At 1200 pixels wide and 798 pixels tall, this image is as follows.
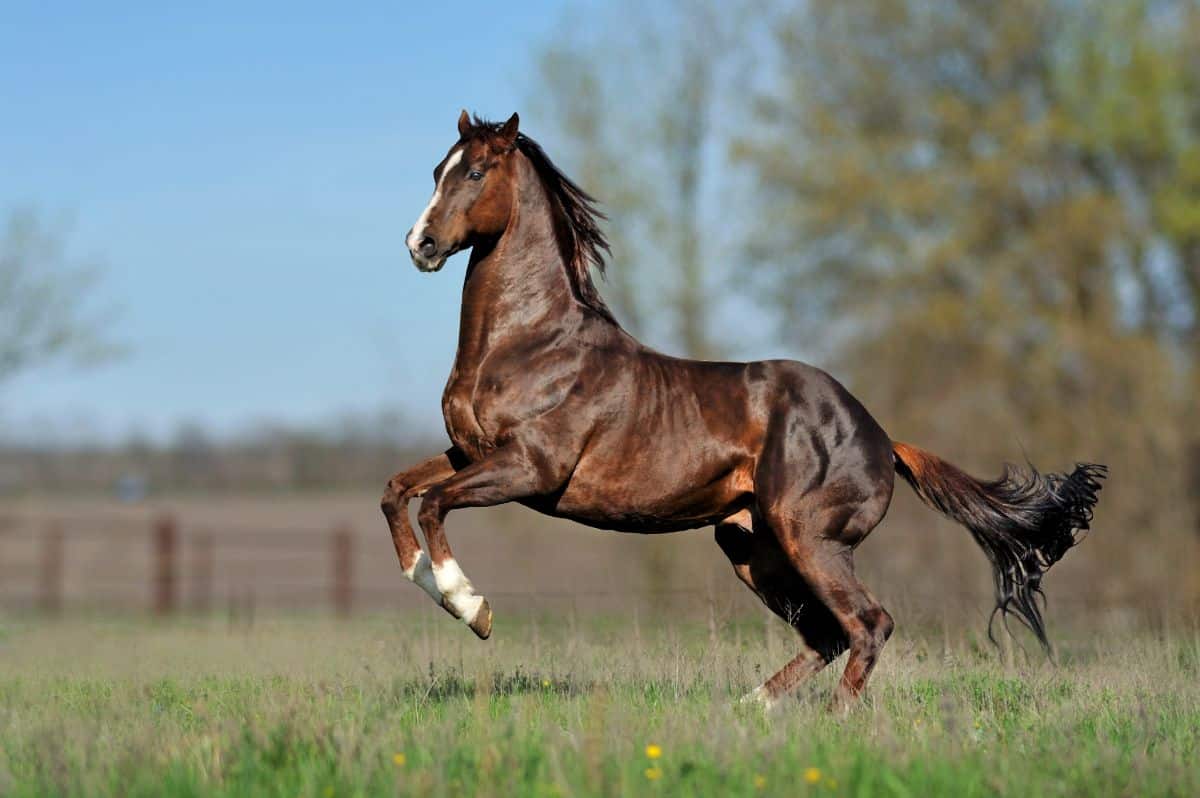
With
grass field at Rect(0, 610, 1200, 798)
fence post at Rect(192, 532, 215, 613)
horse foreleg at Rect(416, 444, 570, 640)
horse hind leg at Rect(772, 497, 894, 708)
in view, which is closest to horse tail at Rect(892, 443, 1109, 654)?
grass field at Rect(0, 610, 1200, 798)

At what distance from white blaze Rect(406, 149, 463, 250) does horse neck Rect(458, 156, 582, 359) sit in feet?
1.16

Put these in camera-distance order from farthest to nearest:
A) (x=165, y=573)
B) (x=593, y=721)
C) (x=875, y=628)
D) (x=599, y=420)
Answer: (x=165, y=573)
(x=875, y=628)
(x=599, y=420)
(x=593, y=721)

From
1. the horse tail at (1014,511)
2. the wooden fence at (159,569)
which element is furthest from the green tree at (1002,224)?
the horse tail at (1014,511)

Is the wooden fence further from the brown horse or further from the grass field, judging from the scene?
the brown horse

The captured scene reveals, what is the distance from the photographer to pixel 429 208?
6.11 meters

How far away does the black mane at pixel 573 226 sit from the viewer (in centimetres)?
661

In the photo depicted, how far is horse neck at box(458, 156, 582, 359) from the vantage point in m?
6.39

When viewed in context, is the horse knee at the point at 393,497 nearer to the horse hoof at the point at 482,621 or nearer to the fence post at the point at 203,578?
the horse hoof at the point at 482,621

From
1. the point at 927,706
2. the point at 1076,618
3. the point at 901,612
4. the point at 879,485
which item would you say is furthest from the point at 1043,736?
the point at 1076,618

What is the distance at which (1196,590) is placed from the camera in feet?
60.5

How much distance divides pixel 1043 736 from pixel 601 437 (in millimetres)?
2301

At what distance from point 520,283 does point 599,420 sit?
2.53 feet

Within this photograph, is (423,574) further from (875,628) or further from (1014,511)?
(1014,511)

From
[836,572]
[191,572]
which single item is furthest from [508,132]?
[191,572]
